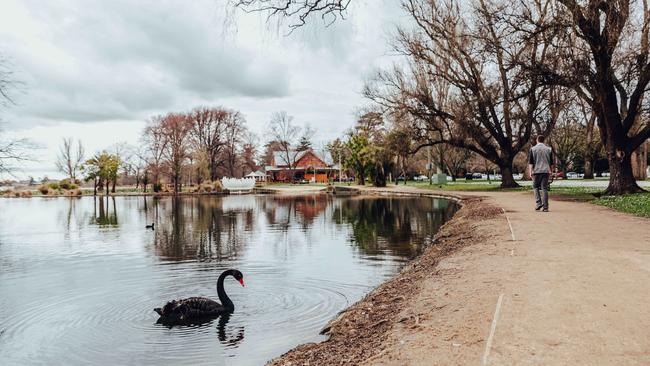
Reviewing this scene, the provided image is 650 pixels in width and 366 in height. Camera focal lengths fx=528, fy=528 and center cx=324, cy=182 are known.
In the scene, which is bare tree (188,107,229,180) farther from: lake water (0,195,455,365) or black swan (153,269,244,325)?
black swan (153,269,244,325)

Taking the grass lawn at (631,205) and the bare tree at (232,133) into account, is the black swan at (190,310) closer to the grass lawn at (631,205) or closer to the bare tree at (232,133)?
the grass lawn at (631,205)

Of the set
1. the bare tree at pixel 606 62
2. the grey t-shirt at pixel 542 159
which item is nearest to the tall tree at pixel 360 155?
the bare tree at pixel 606 62

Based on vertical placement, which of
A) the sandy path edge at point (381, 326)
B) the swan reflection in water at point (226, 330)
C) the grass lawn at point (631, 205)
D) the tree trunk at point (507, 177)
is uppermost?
the tree trunk at point (507, 177)

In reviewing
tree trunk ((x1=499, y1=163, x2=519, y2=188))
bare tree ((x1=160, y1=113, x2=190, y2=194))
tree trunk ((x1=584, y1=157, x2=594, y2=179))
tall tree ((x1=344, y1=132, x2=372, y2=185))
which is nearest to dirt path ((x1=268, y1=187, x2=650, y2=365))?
tree trunk ((x1=499, y1=163, x2=519, y2=188))

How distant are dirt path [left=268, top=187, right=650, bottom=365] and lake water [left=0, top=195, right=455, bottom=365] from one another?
4.25 feet

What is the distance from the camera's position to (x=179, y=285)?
10359 millimetres

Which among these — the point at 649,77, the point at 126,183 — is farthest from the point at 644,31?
the point at 126,183

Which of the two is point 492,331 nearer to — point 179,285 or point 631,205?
point 179,285

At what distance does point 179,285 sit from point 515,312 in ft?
23.1

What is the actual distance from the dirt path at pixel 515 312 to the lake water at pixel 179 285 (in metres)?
1.29

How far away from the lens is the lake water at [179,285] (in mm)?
6714

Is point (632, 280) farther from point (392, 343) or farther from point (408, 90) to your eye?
point (408, 90)

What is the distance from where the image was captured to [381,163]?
59.4m

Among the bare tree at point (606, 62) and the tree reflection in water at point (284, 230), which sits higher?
the bare tree at point (606, 62)
